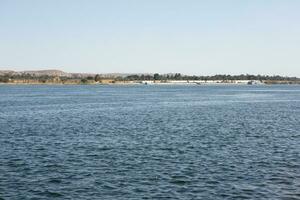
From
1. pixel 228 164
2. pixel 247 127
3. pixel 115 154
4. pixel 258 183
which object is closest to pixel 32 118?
pixel 247 127

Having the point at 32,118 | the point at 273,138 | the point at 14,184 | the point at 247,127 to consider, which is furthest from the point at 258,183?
the point at 32,118

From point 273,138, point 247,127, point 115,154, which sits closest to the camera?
point 115,154

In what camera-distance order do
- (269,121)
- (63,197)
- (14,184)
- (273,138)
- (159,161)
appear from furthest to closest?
(269,121), (273,138), (159,161), (14,184), (63,197)

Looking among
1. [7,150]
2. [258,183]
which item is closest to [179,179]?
[258,183]

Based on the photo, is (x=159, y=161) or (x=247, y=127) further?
(x=247, y=127)

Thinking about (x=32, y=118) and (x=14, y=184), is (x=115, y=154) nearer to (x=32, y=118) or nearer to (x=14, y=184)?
(x=14, y=184)

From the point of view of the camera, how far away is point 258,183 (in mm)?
33500

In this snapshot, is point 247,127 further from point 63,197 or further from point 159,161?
point 63,197

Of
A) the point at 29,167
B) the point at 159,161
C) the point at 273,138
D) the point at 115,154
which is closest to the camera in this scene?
the point at 29,167

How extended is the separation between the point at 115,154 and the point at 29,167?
8.62 m

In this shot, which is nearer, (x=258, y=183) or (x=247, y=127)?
(x=258, y=183)

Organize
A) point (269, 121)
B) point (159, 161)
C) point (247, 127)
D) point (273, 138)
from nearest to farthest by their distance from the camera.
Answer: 1. point (159, 161)
2. point (273, 138)
3. point (247, 127)
4. point (269, 121)

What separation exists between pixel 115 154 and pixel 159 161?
499 cm

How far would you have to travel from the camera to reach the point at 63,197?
29906 millimetres
